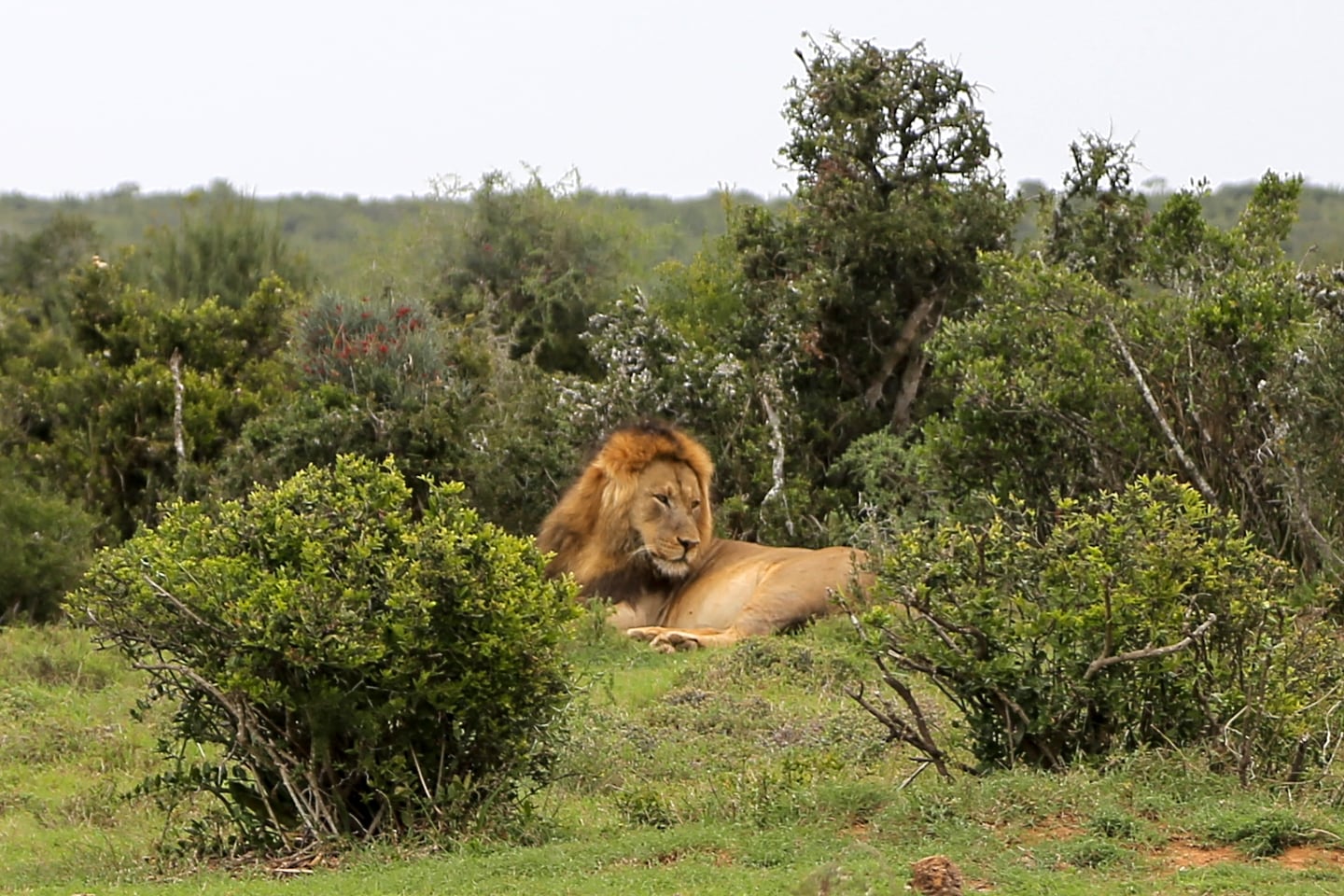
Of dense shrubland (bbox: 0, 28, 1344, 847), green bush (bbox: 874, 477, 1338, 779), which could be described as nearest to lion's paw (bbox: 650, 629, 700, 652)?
dense shrubland (bbox: 0, 28, 1344, 847)

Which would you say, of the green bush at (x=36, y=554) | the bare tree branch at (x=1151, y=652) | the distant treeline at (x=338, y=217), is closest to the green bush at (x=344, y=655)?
the bare tree branch at (x=1151, y=652)

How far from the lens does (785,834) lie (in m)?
6.45

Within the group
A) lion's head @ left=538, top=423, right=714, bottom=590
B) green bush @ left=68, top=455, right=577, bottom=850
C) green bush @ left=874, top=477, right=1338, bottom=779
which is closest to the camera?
green bush @ left=68, top=455, right=577, bottom=850

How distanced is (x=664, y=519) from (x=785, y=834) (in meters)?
6.58

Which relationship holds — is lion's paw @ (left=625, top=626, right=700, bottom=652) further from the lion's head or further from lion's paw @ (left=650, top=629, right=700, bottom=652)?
the lion's head

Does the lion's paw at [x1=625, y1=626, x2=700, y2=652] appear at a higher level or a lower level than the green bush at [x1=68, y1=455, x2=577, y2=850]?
lower

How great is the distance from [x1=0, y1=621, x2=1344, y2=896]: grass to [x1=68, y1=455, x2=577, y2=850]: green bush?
30 centimetres

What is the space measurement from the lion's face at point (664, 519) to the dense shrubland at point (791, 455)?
133cm

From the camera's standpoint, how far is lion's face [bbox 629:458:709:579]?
42.3 feet

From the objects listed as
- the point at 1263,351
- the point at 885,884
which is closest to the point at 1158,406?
the point at 1263,351

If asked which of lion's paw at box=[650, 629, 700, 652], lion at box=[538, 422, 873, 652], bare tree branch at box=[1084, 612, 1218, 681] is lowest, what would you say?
lion's paw at box=[650, 629, 700, 652]

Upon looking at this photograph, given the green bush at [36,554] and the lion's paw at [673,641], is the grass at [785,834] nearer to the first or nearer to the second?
the lion's paw at [673,641]

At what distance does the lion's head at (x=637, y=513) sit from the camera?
42.2ft

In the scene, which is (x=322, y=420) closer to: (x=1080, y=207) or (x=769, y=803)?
(x=1080, y=207)
